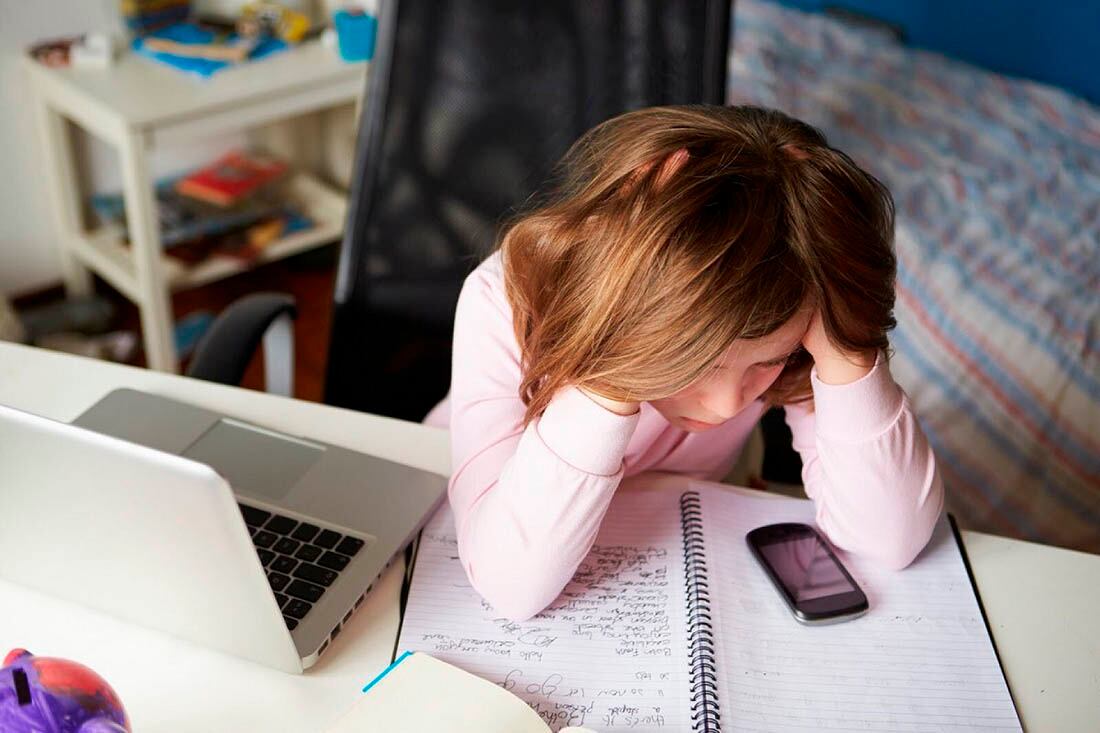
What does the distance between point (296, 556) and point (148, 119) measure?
4.09 ft

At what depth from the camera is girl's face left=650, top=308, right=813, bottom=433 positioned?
31.8 inches

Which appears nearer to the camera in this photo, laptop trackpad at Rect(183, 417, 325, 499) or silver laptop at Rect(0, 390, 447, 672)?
silver laptop at Rect(0, 390, 447, 672)

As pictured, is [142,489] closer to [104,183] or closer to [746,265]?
[746,265]

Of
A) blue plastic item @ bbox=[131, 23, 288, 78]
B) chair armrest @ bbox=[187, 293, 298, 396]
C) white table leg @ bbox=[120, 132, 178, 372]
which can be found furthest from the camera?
blue plastic item @ bbox=[131, 23, 288, 78]

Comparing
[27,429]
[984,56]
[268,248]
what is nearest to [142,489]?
[27,429]

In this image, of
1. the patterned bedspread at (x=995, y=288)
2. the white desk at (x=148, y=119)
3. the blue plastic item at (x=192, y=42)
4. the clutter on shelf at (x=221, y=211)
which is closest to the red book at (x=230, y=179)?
the clutter on shelf at (x=221, y=211)

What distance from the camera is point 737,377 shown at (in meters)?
0.83

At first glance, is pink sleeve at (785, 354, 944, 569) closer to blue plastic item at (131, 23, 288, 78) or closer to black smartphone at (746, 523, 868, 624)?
black smartphone at (746, 523, 868, 624)

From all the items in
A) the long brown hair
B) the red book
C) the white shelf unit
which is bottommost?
the white shelf unit

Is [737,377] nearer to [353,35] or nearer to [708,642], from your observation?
[708,642]

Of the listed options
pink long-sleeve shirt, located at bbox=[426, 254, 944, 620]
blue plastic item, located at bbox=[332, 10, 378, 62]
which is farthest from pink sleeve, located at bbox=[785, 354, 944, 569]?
blue plastic item, located at bbox=[332, 10, 378, 62]

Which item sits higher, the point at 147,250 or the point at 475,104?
the point at 475,104

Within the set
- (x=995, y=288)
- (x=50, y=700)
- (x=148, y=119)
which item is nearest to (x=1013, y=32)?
(x=995, y=288)

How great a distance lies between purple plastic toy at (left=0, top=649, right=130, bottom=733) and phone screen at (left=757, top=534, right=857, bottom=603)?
1.65ft
